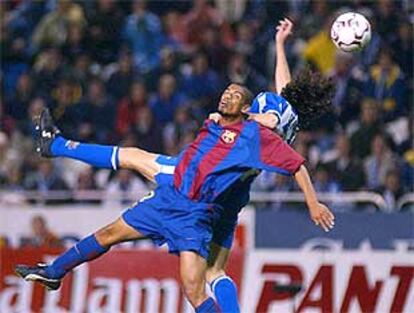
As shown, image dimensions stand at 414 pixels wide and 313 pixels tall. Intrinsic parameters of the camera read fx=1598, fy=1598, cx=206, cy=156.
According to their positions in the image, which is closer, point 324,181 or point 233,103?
point 233,103

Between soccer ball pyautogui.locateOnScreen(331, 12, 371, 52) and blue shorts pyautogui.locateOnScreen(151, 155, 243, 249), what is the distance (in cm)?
156

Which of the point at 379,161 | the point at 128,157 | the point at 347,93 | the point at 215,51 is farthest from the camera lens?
the point at 215,51

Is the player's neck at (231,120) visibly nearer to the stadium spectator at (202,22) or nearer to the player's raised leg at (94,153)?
the player's raised leg at (94,153)

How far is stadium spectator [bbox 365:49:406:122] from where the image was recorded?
1697cm

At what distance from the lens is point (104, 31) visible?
19.5m

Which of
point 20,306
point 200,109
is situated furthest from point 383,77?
point 20,306

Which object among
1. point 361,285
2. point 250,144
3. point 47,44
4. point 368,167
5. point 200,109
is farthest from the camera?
point 47,44

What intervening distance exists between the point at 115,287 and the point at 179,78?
4.41 metres

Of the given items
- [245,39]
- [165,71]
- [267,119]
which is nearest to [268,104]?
[267,119]

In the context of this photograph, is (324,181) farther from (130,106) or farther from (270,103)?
(270,103)

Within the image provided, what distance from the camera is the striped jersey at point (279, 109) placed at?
11.1m

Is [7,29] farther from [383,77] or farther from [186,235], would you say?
[186,235]

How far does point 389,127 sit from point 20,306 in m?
4.57

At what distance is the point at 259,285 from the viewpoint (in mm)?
14336
